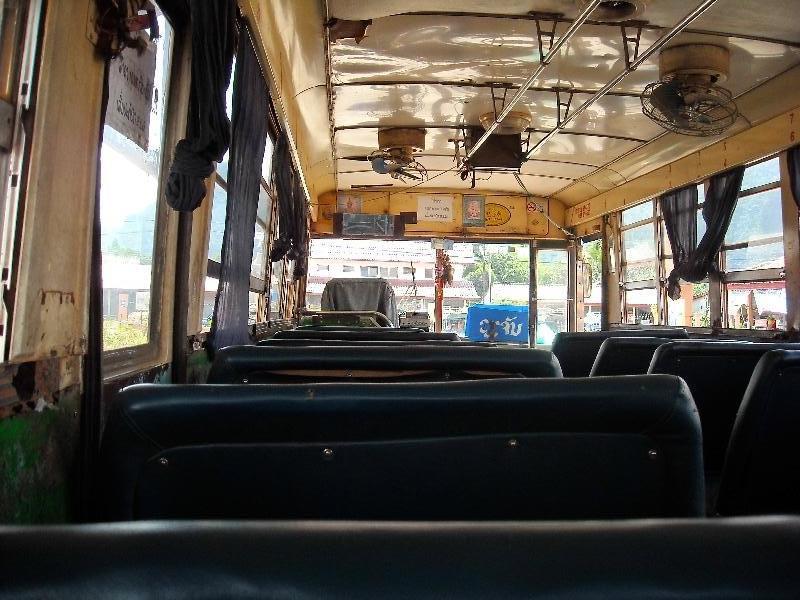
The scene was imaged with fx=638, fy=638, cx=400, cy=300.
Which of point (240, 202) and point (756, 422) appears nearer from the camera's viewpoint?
point (756, 422)

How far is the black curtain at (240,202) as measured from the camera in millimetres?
3164

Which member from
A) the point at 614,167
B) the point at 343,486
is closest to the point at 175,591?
the point at 343,486

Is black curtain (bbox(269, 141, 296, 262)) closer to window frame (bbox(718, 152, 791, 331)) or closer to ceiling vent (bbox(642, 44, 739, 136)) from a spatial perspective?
ceiling vent (bbox(642, 44, 739, 136))

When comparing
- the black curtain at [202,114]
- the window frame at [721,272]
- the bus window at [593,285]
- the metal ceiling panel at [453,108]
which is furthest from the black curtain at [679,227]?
the black curtain at [202,114]

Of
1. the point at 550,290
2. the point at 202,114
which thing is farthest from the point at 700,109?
the point at 550,290

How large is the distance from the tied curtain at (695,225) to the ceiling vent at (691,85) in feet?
6.95

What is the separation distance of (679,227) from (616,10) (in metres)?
4.24

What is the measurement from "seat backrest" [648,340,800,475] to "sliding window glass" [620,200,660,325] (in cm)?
618

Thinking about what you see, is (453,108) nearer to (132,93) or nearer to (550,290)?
(132,93)

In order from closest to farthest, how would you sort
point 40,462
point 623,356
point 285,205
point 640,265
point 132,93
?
point 40,462 < point 132,93 < point 623,356 < point 285,205 < point 640,265

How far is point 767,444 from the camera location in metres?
1.85

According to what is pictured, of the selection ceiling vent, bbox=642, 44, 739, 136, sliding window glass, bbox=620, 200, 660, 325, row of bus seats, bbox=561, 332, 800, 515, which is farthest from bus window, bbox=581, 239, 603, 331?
row of bus seats, bbox=561, 332, 800, 515

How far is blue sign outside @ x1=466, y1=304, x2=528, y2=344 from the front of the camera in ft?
34.1

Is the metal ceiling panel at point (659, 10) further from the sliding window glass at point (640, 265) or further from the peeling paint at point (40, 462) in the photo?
the sliding window glass at point (640, 265)
